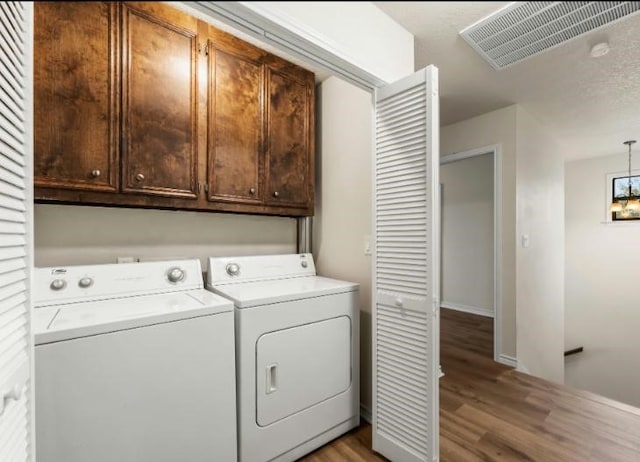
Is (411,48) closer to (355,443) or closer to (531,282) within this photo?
(355,443)

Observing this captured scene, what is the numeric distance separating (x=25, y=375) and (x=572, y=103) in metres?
3.93

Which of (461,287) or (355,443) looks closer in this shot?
(355,443)

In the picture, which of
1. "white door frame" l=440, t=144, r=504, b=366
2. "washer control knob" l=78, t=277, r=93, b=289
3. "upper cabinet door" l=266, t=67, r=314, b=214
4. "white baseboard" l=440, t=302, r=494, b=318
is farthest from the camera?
"white baseboard" l=440, t=302, r=494, b=318

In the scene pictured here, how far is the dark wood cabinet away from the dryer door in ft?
2.54

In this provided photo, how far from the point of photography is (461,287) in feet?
15.8

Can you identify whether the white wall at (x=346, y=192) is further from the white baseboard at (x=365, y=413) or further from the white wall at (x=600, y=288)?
the white wall at (x=600, y=288)

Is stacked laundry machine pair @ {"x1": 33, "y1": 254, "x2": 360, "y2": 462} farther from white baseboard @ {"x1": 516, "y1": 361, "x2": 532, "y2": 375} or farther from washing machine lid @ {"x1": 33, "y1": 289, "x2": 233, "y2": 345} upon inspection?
white baseboard @ {"x1": 516, "y1": 361, "x2": 532, "y2": 375}

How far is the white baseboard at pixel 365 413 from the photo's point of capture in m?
1.89

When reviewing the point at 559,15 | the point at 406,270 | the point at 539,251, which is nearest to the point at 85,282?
the point at 406,270

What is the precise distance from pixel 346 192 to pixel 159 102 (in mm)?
1168

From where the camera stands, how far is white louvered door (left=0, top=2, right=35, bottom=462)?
77 cm

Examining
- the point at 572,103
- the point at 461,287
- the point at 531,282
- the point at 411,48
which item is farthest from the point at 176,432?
the point at 461,287

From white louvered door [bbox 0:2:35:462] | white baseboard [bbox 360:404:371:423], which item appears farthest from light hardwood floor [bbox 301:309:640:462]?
white louvered door [bbox 0:2:35:462]

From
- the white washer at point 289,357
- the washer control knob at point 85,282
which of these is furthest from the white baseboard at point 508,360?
the washer control knob at point 85,282
